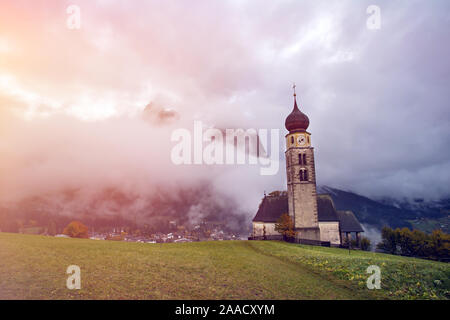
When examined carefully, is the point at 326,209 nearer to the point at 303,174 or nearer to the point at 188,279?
the point at 303,174

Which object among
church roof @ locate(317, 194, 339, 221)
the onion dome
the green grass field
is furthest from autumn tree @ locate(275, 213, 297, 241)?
the green grass field

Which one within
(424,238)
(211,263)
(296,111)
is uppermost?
(296,111)

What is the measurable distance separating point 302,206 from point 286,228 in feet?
18.3

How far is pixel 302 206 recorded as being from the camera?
4747 cm

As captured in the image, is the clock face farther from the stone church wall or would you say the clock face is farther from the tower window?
the stone church wall

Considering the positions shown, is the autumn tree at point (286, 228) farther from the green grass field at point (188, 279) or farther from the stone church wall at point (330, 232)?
the green grass field at point (188, 279)

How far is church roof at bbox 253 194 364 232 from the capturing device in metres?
50.4

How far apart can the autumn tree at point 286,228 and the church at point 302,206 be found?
3.77 feet

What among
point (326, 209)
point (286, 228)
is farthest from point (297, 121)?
point (286, 228)

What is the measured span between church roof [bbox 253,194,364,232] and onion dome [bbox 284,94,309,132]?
15.4m

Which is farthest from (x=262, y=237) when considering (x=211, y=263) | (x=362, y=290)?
(x=362, y=290)
